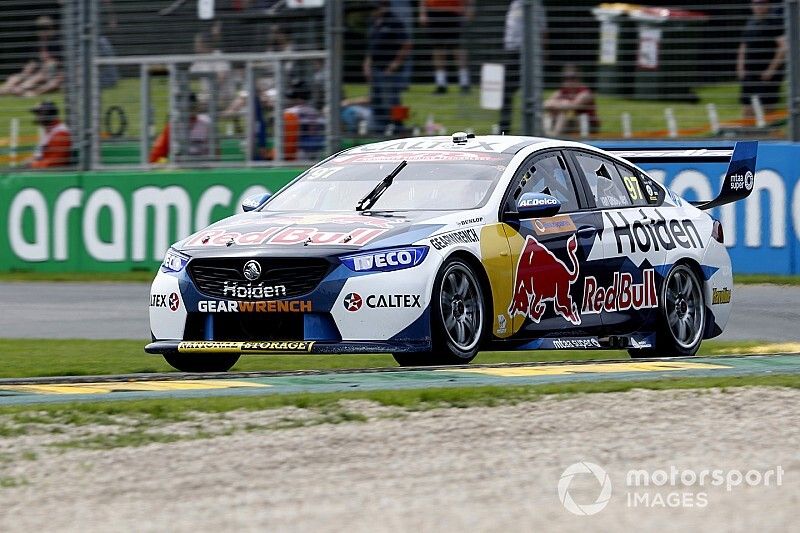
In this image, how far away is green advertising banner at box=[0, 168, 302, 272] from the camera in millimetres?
17984

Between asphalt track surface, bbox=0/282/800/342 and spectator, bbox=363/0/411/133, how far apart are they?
285 cm

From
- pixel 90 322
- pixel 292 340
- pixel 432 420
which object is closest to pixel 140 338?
pixel 90 322

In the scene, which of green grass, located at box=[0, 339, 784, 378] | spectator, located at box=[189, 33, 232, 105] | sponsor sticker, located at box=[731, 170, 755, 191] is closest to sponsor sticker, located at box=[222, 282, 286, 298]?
green grass, located at box=[0, 339, 784, 378]

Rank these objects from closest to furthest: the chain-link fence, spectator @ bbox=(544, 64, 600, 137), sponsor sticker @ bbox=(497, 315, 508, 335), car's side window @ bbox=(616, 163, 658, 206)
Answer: sponsor sticker @ bbox=(497, 315, 508, 335) → car's side window @ bbox=(616, 163, 658, 206) → the chain-link fence → spectator @ bbox=(544, 64, 600, 137)

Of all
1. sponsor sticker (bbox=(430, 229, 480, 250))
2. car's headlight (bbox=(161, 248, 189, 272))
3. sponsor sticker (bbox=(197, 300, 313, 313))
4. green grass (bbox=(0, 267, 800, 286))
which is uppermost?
sponsor sticker (bbox=(430, 229, 480, 250))

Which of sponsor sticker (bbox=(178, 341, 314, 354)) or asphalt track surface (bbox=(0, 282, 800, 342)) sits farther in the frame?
asphalt track surface (bbox=(0, 282, 800, 342))

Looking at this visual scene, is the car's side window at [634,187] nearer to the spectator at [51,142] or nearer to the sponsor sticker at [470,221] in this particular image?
the sponsor sticker at [470,221]

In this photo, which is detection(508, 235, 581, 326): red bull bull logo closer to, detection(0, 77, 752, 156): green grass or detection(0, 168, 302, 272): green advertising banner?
detection(0, 77, 752, 156): green grass

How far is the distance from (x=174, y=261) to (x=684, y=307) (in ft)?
10.8

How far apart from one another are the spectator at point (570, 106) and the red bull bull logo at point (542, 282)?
660 centimetres

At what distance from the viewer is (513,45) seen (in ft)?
56.1

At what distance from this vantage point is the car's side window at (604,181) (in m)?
10.9

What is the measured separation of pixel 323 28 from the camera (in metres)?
17.7

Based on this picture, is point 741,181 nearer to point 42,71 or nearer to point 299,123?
point 299,123
